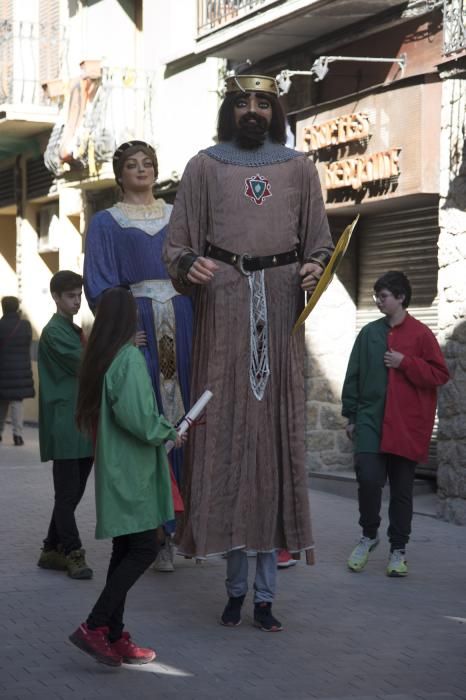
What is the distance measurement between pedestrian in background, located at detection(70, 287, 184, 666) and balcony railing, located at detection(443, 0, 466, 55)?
5.74 m

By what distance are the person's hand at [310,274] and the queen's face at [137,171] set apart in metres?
1.93

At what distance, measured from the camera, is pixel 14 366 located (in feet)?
62.3

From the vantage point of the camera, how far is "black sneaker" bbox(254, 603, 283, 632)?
7.07m

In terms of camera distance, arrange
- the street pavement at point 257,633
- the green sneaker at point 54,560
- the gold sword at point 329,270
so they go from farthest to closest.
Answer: the green sneaker at point 54,560, the gold sword at point 329,270, the street pavement at point 257,633

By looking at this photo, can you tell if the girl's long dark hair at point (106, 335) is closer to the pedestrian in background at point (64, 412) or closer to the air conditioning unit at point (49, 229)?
the pedestrian in background at point (64, 412)

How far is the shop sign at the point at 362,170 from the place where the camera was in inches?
508

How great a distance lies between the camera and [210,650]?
6.66 m

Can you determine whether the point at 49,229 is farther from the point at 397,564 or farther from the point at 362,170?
the point at 397,564

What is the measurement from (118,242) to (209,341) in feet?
5.43

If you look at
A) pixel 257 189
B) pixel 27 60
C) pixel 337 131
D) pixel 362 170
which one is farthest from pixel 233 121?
pixel 27 60

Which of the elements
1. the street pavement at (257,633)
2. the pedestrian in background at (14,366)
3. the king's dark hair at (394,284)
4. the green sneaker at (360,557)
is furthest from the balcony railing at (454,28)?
the pedestrian in background at (14,366)

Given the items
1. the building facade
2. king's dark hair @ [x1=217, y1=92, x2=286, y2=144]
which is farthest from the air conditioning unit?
king's dark hair @ [x1=217, y1=92, x2=286, y2=144]

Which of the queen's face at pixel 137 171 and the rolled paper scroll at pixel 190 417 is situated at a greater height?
the queen's face at pixel 137 171

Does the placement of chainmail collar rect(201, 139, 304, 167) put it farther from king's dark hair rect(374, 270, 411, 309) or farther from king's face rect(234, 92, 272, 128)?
king's dark hair rect(374, 270, 411, 309)
